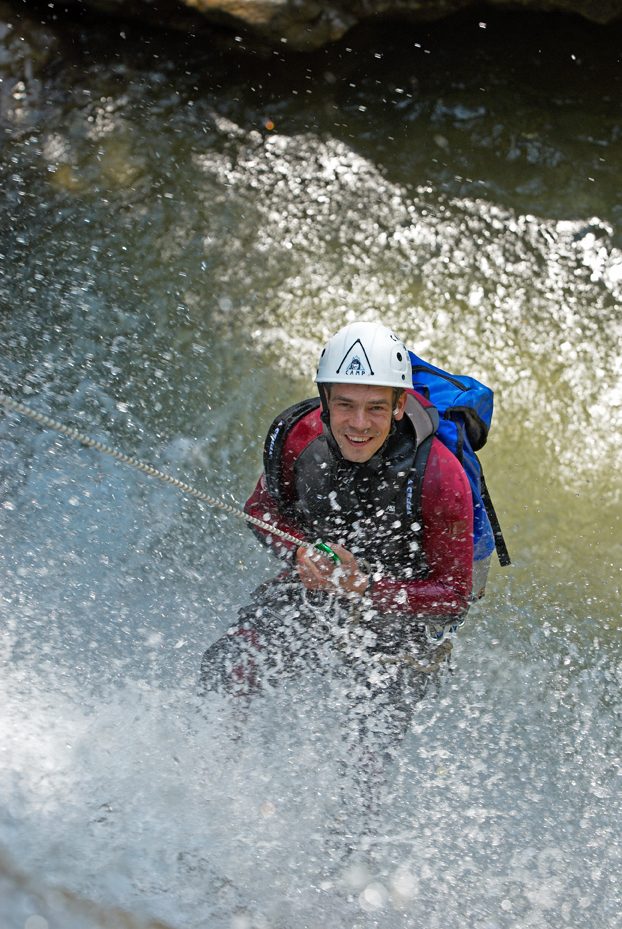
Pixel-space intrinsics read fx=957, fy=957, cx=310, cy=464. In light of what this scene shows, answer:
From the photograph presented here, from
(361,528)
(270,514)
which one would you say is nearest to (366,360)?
(361,528)

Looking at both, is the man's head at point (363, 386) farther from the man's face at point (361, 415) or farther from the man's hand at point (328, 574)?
the man's hand at point (328, 574)

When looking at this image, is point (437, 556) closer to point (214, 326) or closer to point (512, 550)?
point (512, 550)

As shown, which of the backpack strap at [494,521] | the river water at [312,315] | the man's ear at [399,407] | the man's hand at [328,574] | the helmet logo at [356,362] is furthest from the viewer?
the river water at [312,315]

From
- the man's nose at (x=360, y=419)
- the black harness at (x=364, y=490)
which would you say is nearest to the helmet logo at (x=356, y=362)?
the man's nose at (x=360, y=419)

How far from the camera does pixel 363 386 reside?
10.4 feet

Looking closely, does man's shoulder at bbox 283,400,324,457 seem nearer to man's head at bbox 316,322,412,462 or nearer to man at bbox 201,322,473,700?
man at bbox 201,322,473,700

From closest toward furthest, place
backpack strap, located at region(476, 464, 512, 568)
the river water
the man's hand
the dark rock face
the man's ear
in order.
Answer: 1. the man's ear
2. the man's hand
3. backpack strap, located at region(476, 464, 512, 568)
4. the river water
5. the dark rock face

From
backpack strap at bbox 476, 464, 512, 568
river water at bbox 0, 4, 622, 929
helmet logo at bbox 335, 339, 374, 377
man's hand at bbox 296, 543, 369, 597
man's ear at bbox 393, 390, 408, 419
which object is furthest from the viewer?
river water at bbox 0, 4, 622, 929

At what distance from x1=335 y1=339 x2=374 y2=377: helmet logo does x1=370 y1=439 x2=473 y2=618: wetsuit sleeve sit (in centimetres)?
35

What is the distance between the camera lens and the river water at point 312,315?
4648 mm

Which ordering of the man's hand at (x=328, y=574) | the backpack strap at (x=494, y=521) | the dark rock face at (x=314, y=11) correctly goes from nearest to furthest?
the man's hand at (x=328, y=574)
the backpack strap at (x=494, y=521)
the dark rock face at (x=314, y=11)

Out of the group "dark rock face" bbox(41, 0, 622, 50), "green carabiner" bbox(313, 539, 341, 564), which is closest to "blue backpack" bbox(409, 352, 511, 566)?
"green carabiner" bbox(313, 539, 341, 564)

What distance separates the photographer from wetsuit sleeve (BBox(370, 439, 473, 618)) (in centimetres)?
316

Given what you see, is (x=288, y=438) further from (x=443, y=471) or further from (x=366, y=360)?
(x=443, y=471)
